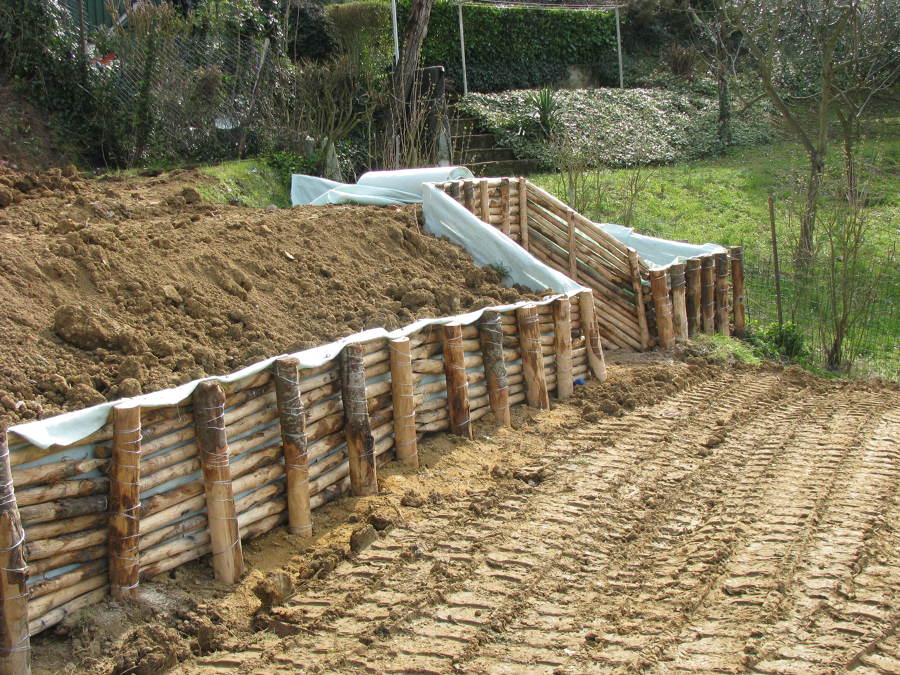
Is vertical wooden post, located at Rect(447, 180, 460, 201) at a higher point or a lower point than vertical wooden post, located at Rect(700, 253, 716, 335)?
higher

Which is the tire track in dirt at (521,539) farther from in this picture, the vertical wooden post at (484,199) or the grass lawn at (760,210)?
the grass lawn at (760,210)

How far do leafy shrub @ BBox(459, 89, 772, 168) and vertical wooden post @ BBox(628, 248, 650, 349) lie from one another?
7046 millimetres

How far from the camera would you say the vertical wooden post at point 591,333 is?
7.85 meters

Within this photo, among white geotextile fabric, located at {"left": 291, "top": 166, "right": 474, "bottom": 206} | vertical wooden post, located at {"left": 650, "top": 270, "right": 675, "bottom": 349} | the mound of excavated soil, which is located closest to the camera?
the mound of excavated soil

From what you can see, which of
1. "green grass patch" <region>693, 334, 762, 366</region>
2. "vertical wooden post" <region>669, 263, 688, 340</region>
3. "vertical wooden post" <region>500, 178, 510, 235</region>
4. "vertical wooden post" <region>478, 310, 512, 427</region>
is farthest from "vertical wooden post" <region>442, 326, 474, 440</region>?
"green grass patch" <region>693, 334, 762, 366</region>

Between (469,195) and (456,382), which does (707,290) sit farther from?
(456,382)

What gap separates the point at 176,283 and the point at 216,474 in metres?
2.15

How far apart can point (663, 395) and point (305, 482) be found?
4017 millimetres

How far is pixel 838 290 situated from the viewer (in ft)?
34.8

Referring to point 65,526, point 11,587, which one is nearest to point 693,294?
point 65,526

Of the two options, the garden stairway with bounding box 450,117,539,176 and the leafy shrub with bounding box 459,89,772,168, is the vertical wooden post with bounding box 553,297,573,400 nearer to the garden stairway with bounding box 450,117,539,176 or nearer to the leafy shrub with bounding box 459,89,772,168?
the garden stairway with bounding box 450,117,539,176

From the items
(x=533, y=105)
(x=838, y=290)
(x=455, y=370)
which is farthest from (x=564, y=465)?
(x=533, y=105)

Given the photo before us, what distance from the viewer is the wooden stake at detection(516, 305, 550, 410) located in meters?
6.98

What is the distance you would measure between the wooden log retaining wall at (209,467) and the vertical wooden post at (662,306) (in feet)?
10.8
